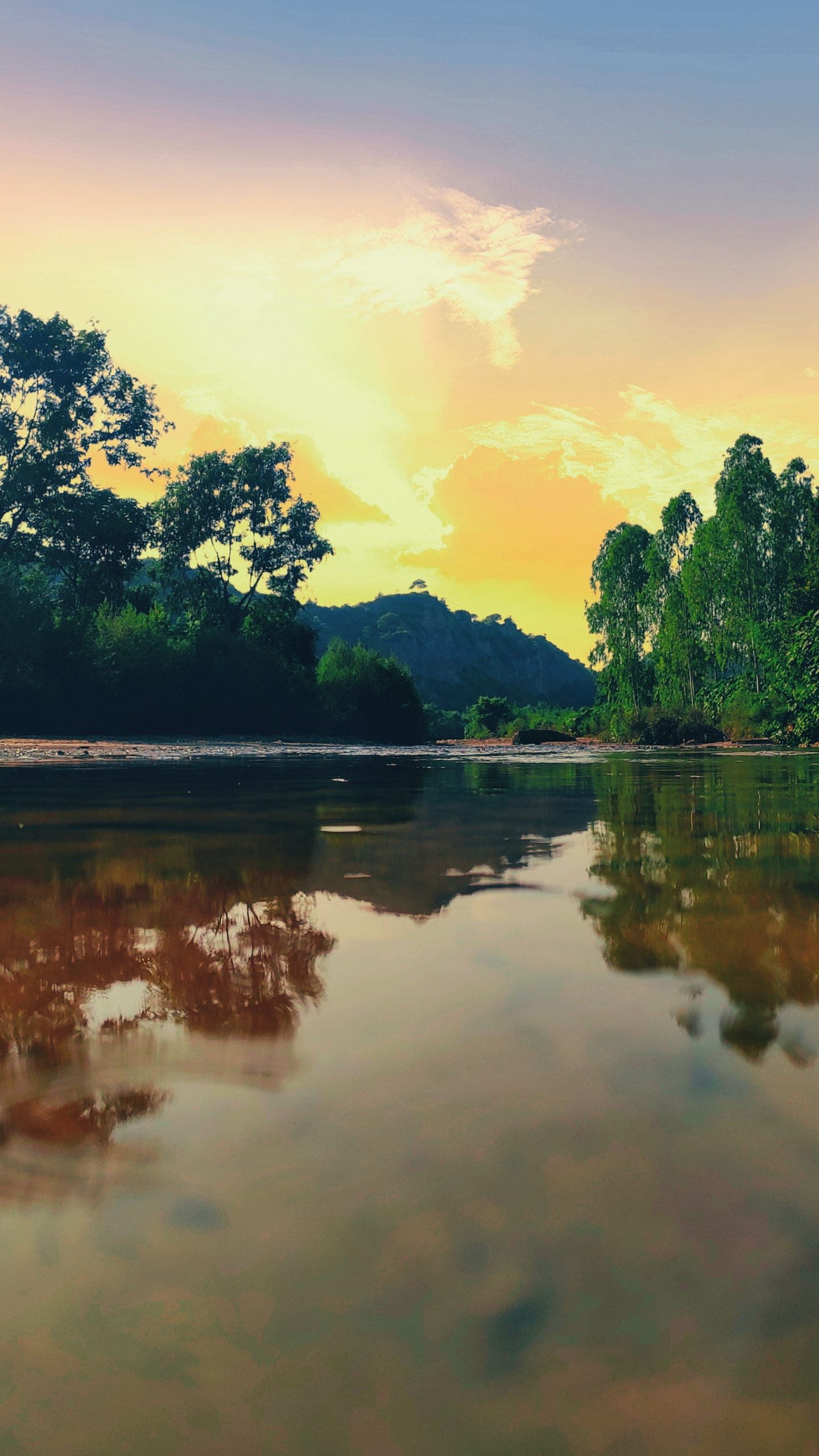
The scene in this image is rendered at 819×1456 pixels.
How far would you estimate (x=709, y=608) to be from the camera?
51.2 metres

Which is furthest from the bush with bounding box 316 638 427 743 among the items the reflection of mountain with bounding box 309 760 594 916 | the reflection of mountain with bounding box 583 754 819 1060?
the reflection of mountain with bounding box 583 754 819 1060

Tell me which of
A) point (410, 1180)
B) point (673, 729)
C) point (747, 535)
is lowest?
point (410, 1180)

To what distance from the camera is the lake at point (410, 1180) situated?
116 centimetres

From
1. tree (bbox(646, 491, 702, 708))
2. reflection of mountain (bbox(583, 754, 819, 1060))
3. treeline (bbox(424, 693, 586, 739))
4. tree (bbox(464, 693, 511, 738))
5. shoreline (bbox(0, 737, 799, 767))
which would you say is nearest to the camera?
reflection of mountain (bbox(583, 754, 819, 1060))

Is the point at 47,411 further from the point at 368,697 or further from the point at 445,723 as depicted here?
the point at 445,723

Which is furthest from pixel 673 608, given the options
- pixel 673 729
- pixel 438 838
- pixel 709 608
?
pixel 438 838

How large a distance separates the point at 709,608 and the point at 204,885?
50.1 meters

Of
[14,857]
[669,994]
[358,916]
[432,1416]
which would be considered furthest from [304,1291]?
[14,857]

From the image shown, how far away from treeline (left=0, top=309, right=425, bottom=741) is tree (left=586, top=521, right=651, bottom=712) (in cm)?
1267

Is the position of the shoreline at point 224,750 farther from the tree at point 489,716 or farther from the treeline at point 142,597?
the tree at point 489,716

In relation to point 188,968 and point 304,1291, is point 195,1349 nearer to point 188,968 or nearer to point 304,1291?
point 304,1291

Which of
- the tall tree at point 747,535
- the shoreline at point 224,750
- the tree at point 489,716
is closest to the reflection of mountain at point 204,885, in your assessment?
the shoreline at point 224,750

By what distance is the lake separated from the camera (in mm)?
1163

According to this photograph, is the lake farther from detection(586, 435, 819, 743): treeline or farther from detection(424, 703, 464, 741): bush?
detection(424, 703, 464, 741): bush
